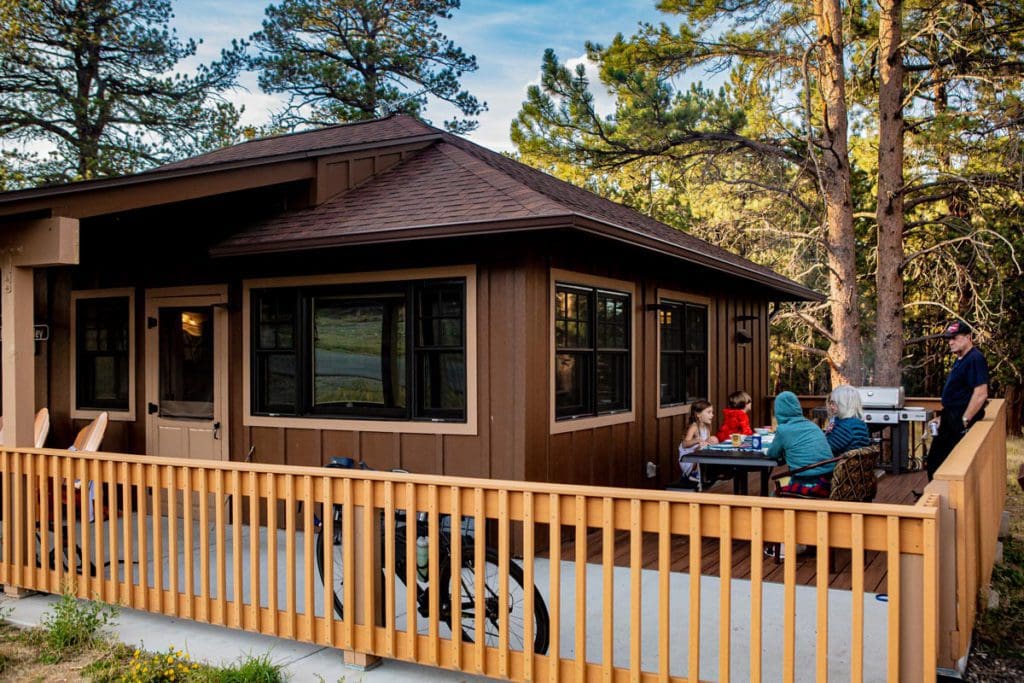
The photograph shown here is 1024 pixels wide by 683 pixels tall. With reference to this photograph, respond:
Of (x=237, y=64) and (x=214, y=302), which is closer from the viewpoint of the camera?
(x=214, y=302)

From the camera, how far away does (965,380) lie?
22.9 feet

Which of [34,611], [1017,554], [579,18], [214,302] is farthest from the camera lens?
[579,18]

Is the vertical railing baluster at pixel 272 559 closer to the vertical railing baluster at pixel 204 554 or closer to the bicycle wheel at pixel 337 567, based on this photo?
the bicycle wheel at pixel 337 567

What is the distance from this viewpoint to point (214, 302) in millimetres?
7676

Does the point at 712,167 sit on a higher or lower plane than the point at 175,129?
lower

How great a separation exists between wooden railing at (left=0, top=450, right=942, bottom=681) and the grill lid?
521cm

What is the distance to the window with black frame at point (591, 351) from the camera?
22.2ft

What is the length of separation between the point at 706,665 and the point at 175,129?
20.3 m

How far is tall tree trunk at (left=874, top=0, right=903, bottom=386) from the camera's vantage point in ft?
44.5

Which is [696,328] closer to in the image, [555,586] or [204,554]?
[204,554]

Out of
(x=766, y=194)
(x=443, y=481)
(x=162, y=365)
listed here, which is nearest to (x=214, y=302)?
(x=162, y=365)

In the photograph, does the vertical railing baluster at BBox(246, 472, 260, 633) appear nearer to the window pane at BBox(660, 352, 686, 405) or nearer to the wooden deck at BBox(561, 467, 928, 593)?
the wooden deck at BBox(561, 467, 928, 593)

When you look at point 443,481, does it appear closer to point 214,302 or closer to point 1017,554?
point 214,302

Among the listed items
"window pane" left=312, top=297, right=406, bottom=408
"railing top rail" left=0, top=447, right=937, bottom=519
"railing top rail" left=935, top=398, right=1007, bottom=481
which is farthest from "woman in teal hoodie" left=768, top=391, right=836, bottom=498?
"window pane" left=312, top=297, right=406, bottom=408
